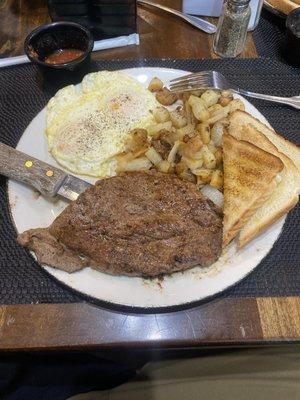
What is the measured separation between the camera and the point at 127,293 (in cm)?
161

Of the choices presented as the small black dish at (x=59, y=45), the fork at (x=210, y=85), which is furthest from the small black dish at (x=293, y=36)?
the small black dish at (x=59, y=45)

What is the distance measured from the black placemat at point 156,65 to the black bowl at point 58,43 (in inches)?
8.1

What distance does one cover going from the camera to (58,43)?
7.85 feet

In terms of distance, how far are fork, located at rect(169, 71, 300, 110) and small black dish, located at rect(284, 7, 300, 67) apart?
0.40m

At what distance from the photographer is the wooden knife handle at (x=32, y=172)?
1.83 m

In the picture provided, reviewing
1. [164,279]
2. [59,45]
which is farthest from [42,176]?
[59,45]

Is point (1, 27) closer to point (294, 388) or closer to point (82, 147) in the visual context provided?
point (82, 147)

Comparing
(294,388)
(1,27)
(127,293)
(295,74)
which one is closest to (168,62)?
(295,74)

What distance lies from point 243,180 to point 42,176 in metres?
0.97

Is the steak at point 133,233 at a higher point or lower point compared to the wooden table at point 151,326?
higher

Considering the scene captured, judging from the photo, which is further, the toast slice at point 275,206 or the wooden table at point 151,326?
the toast slice at point 275,206

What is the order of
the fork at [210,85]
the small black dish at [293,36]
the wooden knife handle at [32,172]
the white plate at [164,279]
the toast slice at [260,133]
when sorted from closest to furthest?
the white plate at [164,279]
the wooden knife handle at [32,172]
the toast slice at [260,133]
the fork at [210,85]
the small black dish at [293,36]

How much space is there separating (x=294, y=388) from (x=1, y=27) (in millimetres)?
3039

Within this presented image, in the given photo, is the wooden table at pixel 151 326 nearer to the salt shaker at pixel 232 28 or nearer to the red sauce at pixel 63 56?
the red sauce at pixel 63 56
